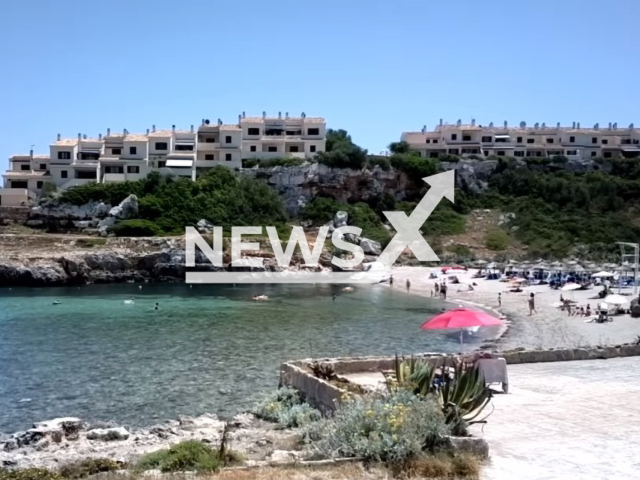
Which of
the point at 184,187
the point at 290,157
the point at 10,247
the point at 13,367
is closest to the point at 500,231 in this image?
the point at 290,157

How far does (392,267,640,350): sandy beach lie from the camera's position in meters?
28.4

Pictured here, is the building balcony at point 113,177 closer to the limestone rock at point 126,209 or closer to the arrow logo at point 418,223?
the limestone rock at point 126,209

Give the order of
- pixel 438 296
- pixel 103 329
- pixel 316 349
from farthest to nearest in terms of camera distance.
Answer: pixel 438 296, pixel 103 329, pixel 316 349

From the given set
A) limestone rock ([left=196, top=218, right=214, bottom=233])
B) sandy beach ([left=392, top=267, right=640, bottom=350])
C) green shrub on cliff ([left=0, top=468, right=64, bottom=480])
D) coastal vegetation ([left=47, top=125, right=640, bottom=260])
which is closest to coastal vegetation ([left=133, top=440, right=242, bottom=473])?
green shrub on cliff ([left=0, top=468, right=64, bottom=480])

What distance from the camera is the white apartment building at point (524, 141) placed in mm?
92812

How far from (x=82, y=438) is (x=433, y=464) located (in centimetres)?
828

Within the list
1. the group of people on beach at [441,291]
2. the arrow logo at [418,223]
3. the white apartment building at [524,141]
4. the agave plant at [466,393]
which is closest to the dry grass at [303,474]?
the agave plant at [466,393]

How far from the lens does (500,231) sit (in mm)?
73812

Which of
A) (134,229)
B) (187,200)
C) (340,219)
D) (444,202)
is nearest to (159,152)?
(187,200)

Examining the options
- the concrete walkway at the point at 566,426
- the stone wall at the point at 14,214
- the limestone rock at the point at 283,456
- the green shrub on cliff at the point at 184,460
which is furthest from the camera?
the stone wall at the point at 14,214

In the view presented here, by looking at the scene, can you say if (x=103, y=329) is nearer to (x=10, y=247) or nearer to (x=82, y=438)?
(x=82, y=438)

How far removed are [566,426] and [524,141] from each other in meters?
90.4

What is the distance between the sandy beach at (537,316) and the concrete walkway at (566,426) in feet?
38.7

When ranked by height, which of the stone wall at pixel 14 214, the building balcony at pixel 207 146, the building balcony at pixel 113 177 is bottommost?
the stone wall at pixel 14 214
